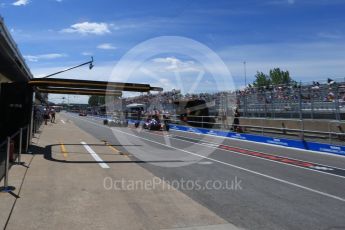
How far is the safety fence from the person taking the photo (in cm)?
943

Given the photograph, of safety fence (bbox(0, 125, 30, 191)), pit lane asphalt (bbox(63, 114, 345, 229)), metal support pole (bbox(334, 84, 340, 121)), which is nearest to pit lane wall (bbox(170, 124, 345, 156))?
pit lane asphalt (bbox(63, 114, 345, 229))

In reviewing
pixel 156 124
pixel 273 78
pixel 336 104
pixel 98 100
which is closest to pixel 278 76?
pixel 273 78

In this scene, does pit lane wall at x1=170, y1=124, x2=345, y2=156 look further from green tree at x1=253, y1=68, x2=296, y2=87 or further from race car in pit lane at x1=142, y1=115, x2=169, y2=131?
green tree at x1=253, y1=68, x2=296, y2=87

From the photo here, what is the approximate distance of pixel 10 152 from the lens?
43.0ft

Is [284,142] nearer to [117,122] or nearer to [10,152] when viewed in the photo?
[10,152]

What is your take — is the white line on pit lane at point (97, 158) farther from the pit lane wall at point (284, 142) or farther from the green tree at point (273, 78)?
the green tree at point (273, 78)

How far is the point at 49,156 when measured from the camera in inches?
632

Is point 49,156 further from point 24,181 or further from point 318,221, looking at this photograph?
point 318,221

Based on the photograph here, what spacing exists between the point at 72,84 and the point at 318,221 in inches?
529

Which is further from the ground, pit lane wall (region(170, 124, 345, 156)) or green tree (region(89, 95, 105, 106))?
green tree (region(89, 95, 105, 106))

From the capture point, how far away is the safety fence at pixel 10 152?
30.9 ft

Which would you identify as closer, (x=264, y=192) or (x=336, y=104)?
(x=264, y=192)

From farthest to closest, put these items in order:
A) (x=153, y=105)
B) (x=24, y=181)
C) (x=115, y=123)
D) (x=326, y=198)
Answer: (x=153, y=105) < (x=115, y=123) < (x=24, y=181) < (x=326, y=198)

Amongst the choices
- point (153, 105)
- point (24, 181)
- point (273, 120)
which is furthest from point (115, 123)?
point (24, 181)
